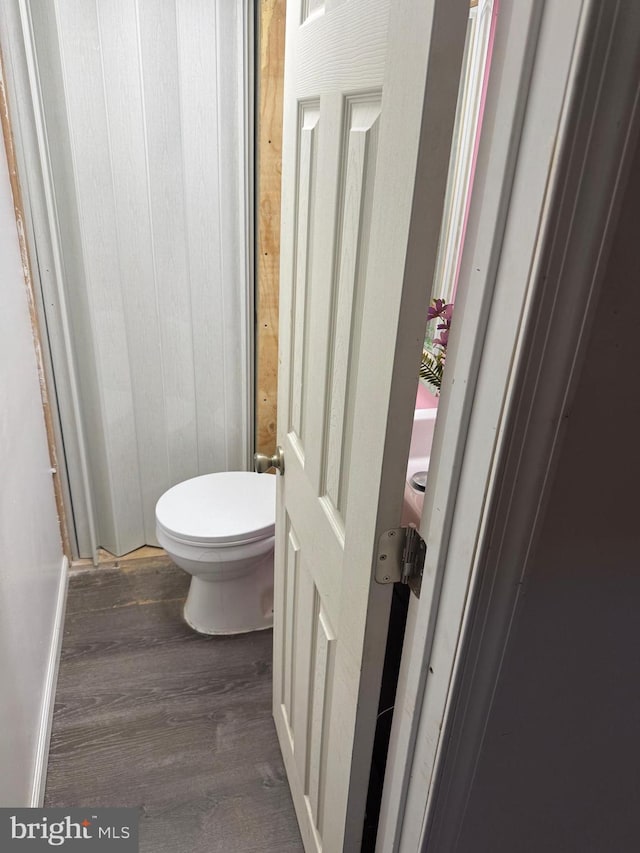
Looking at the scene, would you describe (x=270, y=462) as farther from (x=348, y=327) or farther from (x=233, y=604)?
(x=233, y=604)

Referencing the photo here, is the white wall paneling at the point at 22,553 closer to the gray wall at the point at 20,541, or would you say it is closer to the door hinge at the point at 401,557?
the gray wall at the point at 20,541

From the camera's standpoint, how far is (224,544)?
1.82 meters

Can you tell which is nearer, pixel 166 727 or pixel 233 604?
pixel 166 727

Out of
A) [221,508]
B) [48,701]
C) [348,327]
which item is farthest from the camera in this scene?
[221,508]

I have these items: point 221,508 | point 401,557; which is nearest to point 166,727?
point 221,508

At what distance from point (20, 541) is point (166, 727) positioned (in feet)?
2.19

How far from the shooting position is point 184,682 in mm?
1854

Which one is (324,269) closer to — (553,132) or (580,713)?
(553,132)

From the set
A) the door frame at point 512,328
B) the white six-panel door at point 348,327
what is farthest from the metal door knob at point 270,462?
the door frame at point 512,328

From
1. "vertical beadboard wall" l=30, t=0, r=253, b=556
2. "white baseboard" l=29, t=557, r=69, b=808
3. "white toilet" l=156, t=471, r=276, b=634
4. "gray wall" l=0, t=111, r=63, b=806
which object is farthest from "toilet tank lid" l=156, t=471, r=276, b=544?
"white baseboard" l=29, t=557, r=69, b=808

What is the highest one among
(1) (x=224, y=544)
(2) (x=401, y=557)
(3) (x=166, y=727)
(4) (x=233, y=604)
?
(2) (x=401, y=557)

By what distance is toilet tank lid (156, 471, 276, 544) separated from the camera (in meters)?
1.83

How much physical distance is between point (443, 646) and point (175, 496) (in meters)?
1.40

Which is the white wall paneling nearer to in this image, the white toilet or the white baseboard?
the white baseboard
